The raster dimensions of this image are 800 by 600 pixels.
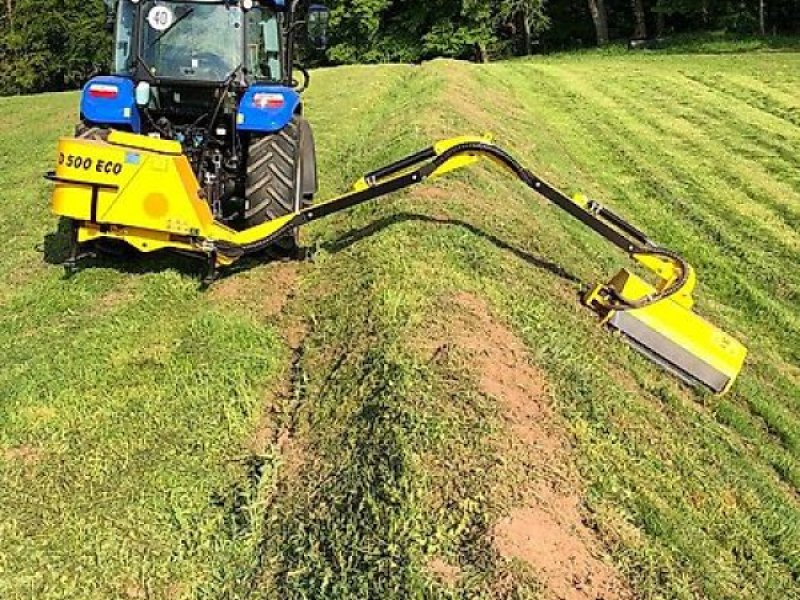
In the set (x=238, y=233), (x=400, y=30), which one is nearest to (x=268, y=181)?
(x=238, y=233)

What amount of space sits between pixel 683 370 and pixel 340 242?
10.7 feet

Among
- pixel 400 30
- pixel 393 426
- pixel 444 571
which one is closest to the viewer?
pixel 444 571

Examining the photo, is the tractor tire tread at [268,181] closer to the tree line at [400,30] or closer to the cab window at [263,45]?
the cab window at [263,45]

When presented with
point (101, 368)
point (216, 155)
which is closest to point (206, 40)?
point (216, 155)

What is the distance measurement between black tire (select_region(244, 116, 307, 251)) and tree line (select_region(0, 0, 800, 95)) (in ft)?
115

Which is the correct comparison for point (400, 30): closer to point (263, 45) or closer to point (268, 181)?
point (263, 45)

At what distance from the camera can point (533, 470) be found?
492cm

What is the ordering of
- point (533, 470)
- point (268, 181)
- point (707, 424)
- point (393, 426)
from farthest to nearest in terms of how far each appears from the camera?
point (268, 181) < point (707, 424) < point (393, 426) < point (533, 470)

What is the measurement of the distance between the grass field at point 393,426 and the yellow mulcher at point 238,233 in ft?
0.70

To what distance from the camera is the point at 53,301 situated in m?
7.72

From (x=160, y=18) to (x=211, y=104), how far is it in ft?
2.59

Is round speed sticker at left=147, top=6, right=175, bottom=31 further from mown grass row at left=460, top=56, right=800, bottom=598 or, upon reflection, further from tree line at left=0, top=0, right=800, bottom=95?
tree line at left=0, top=0, right=800, bottom=95

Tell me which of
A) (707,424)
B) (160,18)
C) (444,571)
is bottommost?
(707,424)

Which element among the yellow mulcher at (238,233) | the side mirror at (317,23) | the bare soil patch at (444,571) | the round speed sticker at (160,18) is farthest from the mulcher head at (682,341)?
the round speed sticker at (160,18)
